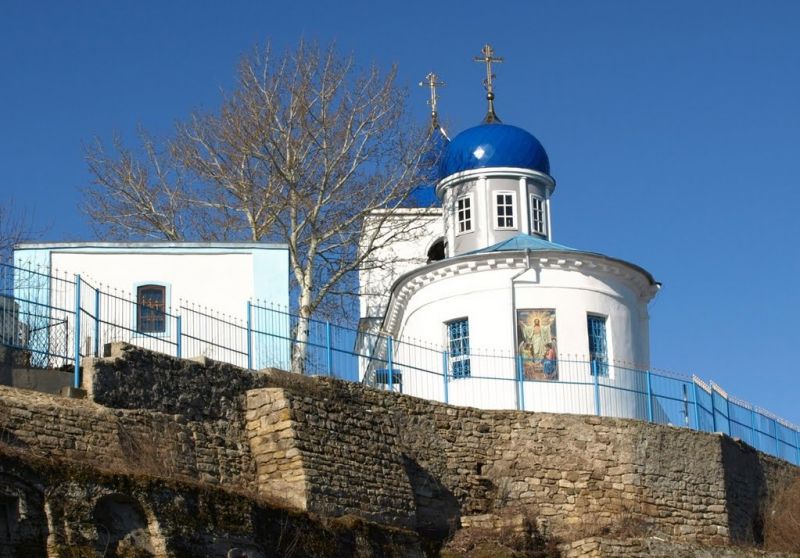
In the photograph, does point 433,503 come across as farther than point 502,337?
No

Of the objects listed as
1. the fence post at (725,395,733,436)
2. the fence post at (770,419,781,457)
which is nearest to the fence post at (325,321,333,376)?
the fence post at (725,395,733,436)

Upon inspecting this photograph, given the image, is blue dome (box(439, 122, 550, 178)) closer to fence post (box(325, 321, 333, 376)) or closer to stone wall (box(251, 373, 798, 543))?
stone wall (box(251, 373, 798, 543))

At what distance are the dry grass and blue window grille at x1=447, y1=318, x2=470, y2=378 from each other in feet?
20.4

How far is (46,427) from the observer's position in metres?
19.4

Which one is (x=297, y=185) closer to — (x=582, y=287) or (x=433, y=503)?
(x=582, y=287)

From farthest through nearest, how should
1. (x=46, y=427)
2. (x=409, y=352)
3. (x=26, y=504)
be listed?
(x=409, y=352), (x=46, y=427), (x=26, y=504)

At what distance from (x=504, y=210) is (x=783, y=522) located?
8.92 metres

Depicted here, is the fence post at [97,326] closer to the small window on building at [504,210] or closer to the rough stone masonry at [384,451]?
the rough stone masonry at [384,451]

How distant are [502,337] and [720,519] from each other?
211 inches

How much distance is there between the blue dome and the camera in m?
33.1

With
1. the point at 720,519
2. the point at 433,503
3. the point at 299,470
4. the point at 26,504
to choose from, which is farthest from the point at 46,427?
the point at 720,519

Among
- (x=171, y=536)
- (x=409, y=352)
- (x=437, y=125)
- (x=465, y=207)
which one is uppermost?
(x=437, y=125)

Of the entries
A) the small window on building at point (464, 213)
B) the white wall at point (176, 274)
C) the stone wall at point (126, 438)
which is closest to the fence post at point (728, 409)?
the small window on building at point (464, 213)

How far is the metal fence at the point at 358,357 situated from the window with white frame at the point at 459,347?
4cm
